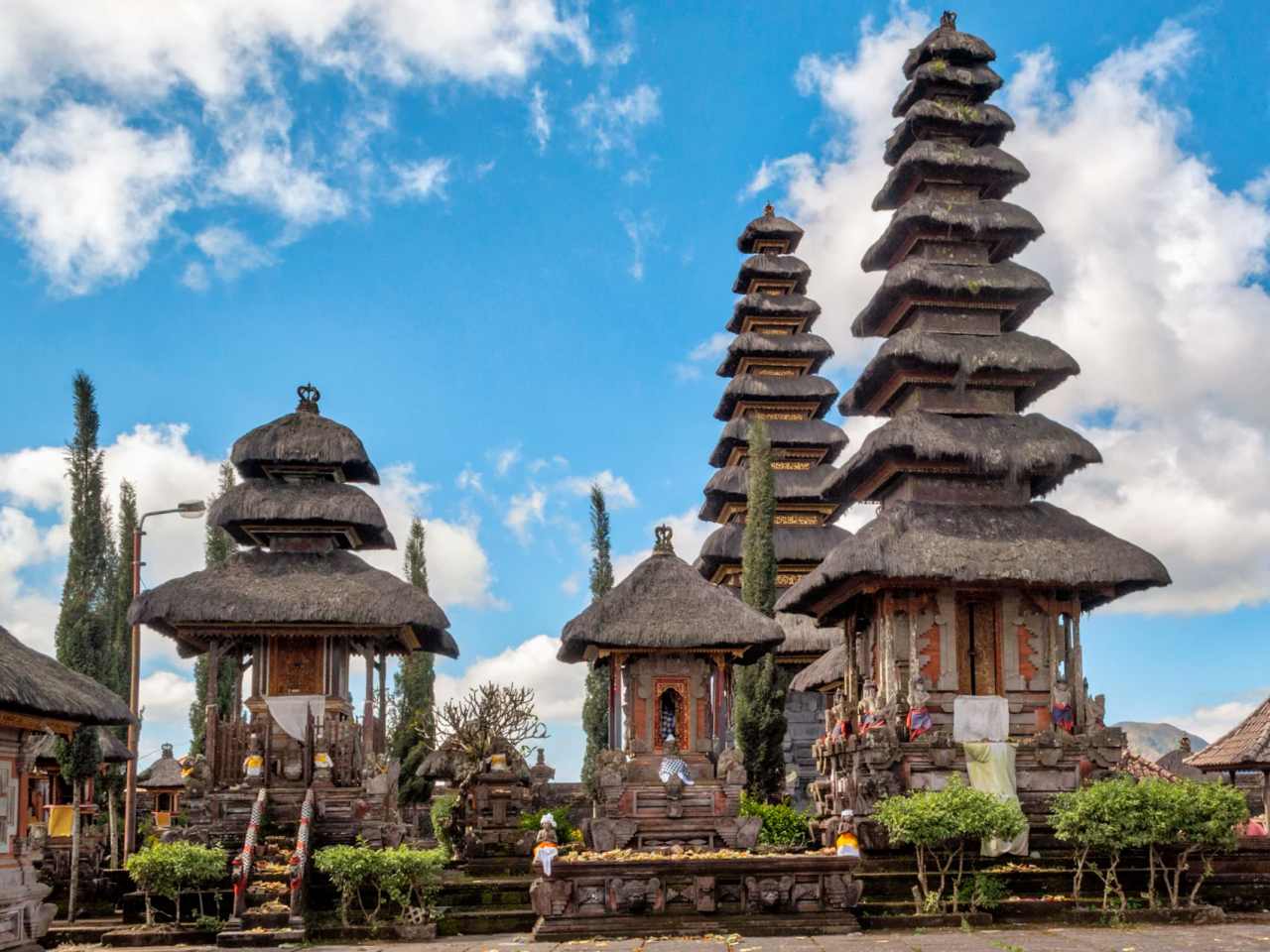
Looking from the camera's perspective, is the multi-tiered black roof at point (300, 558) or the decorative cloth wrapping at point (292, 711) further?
the decorative cloth wrapping at point (292, 711)

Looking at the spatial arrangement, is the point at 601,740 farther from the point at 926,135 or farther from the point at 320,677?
the point at 926,135

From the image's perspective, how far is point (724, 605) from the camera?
85.4 feet

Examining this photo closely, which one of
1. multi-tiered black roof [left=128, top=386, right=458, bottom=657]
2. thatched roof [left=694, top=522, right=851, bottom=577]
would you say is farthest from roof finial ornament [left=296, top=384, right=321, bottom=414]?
thatched roof [left=694, top=522, right=851, bottom=577]

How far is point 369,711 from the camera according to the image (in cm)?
2805

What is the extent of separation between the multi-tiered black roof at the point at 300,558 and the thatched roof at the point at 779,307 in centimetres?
1825

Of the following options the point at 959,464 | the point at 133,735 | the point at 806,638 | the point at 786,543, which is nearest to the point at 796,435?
the point at 786,543

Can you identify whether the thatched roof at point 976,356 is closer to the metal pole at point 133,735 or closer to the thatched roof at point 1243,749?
the thatched roof at point 1243,749

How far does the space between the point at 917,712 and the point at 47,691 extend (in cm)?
1445

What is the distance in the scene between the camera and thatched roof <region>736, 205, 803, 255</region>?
46500mm

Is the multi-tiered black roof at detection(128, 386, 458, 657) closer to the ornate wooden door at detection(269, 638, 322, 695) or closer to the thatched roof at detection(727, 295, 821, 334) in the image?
the ornate wooden door at detection(269, 638, 322, 695)

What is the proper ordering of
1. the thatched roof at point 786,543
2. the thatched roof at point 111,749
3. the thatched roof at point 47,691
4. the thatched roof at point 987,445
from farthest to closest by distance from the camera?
the thatched roof at point 786,543
the thatched roof at point 111,749
the thatched roof at point 987,445
the thatched roof at point 47,691

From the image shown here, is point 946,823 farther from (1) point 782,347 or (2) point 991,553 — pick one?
(1) point 782,347

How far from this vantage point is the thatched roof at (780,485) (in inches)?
1682

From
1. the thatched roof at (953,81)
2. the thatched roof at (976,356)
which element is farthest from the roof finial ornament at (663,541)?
the thatched roof at (953,81)
